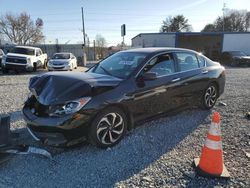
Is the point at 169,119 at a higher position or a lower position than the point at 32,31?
lower

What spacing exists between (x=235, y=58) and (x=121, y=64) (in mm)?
23532

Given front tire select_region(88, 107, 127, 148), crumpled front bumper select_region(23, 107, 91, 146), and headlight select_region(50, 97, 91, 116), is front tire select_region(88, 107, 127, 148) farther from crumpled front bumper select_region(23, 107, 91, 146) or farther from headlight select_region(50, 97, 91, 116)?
headlight select_region(50, 97, 91, 116)

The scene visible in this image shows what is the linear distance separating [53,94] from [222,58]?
1121 inches

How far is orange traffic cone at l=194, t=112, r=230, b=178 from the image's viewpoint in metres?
3.26

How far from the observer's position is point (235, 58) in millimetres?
25422

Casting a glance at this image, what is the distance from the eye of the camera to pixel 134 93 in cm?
430

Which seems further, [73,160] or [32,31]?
[32,31]

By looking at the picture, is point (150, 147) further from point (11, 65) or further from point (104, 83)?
point (11, 65)

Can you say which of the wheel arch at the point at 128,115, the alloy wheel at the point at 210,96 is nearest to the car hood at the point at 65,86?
the wheel arch at the point at 128,115

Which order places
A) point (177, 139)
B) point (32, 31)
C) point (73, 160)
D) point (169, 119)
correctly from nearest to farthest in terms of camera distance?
point (73, 160) → point (177, 139) → point (169, 119) → point (32, 31)

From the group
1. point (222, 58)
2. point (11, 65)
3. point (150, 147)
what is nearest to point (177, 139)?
point (150, 147)

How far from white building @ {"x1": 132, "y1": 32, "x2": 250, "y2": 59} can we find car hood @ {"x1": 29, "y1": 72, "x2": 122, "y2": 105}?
2988 cm

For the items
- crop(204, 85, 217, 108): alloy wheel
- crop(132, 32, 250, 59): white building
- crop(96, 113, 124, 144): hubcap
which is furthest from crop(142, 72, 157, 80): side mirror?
crop(132, 32, 250, 59): white building

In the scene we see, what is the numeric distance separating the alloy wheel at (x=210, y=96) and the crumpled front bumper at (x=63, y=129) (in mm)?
3501
